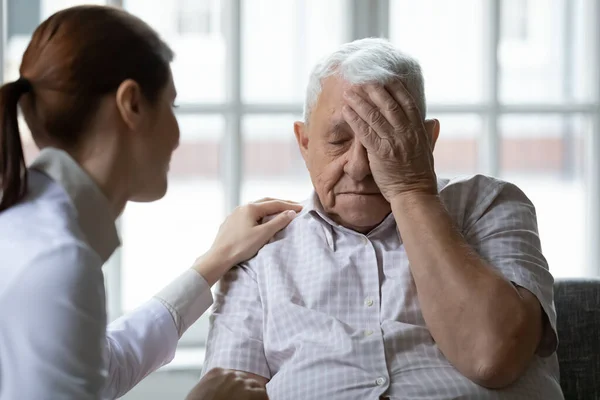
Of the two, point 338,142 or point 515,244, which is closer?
point 515,244

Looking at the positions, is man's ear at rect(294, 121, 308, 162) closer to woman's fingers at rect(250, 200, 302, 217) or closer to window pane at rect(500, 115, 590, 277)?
woman's fingers at rect(250, 200, 302, 217)

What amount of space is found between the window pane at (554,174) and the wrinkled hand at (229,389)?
1.66m

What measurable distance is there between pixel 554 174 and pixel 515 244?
1.19 meters

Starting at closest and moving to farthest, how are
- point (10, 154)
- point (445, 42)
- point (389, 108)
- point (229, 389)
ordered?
point (10, 154) → point (229, 389) → point (389, 108) → point (445, 42)

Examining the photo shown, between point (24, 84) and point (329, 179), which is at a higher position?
point (24, 84)

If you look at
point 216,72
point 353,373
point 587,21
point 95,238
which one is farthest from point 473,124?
point 95,238

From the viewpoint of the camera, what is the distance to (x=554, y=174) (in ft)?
9.66

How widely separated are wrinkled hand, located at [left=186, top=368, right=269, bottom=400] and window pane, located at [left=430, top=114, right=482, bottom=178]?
5.06ft

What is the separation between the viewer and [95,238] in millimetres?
1305

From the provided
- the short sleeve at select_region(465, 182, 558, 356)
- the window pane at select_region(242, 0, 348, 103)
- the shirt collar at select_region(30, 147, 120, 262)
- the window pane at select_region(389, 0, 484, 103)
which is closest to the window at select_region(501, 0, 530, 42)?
the window pane at select_region(389, 0, 484, 103)

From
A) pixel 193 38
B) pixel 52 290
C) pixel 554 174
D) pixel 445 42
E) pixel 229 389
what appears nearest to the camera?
pixel 52 290

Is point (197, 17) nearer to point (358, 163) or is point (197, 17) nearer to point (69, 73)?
point (358, 163)

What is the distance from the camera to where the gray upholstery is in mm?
2092

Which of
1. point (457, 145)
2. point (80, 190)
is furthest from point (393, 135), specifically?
point (457, 145)
